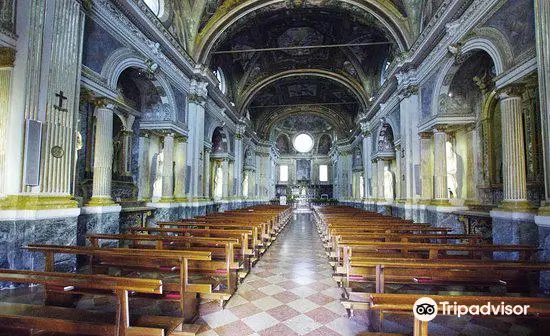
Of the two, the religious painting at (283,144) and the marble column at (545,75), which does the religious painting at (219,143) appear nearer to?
the marble column at (545,75)

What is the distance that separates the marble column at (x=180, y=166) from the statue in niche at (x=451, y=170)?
9.05 metres

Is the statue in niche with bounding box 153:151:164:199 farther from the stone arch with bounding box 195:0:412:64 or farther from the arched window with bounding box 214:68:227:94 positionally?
the arched window with bounding box 214:68:227:94

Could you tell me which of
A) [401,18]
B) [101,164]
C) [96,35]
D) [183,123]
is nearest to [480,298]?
[101,164]

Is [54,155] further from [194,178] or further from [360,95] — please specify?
[360,95]

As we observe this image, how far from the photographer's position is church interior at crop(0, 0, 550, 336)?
10.0 ft

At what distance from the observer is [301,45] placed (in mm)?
16484

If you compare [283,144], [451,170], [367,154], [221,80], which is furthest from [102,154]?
[283,144]

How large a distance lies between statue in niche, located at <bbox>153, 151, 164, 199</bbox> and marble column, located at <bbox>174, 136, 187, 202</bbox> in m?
0.58

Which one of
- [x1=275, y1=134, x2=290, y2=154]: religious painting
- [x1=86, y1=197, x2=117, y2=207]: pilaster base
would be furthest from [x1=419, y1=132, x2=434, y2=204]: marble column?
[x1=275, y1=134, x2=290, y2=154]: religious painting

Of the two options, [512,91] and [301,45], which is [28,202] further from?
[301,45]

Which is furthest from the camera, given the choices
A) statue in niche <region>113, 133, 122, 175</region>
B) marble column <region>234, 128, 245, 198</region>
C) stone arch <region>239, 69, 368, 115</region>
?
marble column <region>234, 128, 245, 198</region>

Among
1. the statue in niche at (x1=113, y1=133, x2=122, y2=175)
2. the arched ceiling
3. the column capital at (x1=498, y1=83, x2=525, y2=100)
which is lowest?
the statue in niche at (x1=113, y1=133, x2=122, y2=175)

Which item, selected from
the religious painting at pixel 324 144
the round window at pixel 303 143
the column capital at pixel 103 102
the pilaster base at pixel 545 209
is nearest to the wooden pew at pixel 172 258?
the column capital at pixel 103 102

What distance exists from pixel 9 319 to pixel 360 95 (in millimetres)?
18560
